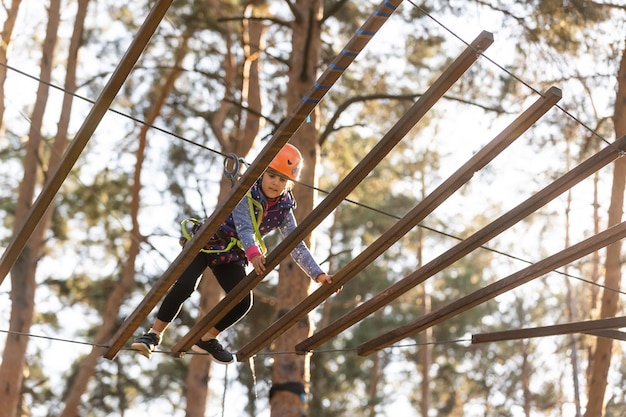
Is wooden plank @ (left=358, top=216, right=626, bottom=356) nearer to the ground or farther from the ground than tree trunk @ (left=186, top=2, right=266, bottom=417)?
nearer to the ground

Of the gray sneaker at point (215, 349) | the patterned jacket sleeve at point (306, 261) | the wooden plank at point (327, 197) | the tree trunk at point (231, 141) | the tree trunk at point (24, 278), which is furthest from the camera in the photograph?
the tree trunk at point (231, 141)

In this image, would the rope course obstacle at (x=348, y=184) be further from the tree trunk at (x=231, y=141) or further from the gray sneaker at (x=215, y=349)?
the tree trunk at (x=231, y=141)

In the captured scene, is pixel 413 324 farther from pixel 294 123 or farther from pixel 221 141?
pixel 221 141

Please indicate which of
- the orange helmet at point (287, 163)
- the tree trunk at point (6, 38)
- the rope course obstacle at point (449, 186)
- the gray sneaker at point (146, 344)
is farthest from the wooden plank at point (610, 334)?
the tree trunk at point (6, 38)

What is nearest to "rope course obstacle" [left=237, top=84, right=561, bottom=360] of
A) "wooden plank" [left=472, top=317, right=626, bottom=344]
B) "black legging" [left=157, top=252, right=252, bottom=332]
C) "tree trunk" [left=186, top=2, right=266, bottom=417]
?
"black legging" [left=157, top=252, right=252, bottom=332]

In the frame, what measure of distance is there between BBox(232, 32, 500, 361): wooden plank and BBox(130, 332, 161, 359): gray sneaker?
22.7 inches

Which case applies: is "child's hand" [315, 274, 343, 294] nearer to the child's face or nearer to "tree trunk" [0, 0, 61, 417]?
the child's face

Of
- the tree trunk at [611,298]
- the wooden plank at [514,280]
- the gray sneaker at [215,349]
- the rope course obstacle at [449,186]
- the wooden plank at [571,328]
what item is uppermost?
the tree trunk at [611,298]

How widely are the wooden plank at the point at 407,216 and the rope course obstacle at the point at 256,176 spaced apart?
1.16ft

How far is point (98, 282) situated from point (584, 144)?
909 cm

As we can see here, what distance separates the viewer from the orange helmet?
452 centimetres

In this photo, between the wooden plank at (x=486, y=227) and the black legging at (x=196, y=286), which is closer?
the wooden plank at (x=486, y=227)

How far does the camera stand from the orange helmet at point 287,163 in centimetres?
452

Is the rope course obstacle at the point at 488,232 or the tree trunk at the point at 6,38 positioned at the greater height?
the tree trunk at the point at 6,38
